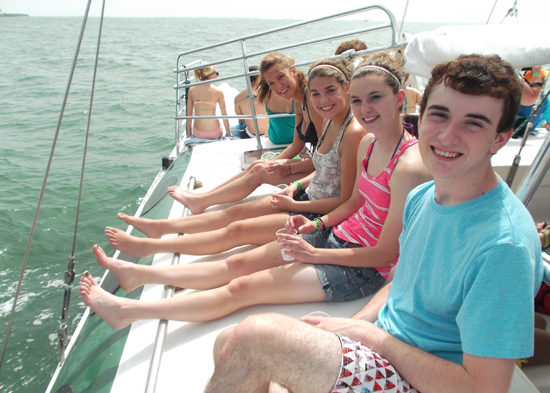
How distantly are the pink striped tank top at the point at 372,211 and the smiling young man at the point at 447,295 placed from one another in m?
0.38

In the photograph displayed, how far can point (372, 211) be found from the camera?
1.78 metres

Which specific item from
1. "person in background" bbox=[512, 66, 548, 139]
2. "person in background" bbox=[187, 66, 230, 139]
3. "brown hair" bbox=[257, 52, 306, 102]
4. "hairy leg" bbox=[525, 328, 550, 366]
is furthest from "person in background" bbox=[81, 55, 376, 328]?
"person in background" bbox=[187, 66, 230, 139]

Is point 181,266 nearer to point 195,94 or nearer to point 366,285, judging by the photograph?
point 366,285

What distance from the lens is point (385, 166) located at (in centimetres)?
170

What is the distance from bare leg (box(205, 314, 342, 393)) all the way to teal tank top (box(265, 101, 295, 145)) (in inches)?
122

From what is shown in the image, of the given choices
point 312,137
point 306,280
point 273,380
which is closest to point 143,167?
point 312,137

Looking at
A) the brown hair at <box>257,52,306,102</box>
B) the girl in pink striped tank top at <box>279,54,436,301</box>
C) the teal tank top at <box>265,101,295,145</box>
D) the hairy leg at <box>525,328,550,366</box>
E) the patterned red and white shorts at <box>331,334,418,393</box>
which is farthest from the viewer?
the teal tank top at <box>265,101,295,145</box>

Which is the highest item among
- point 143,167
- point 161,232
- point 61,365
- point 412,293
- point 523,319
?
point 523,319

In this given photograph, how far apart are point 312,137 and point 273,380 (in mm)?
2114

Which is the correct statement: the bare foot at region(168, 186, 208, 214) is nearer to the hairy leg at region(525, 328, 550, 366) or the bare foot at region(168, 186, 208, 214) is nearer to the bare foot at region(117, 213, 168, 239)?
the bare foot at region(117, 213, 168, 239)

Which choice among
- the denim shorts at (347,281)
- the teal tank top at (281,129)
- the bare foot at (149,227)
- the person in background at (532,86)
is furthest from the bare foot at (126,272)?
the person in background at (532,86)

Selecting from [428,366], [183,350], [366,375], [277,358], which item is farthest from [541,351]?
[183,350]

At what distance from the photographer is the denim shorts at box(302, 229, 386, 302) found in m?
1.73

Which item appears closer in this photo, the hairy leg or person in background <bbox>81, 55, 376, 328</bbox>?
the hairy leg
